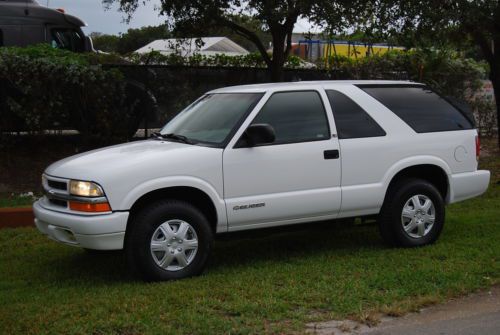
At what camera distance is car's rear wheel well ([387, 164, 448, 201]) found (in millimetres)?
7023

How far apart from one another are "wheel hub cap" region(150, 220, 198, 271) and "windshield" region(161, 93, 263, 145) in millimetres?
855

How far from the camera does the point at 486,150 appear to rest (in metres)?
14.7

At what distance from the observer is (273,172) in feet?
20.5

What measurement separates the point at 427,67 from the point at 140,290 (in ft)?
40.0

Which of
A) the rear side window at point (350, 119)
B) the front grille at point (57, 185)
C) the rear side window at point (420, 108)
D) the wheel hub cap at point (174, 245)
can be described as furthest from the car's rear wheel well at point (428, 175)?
the front grille at point (57, 185)

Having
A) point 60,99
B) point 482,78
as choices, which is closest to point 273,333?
point 60,99

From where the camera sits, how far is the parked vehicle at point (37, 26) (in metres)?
14.7

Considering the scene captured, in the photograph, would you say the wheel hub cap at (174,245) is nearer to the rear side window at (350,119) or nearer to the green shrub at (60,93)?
the rear side window at (350,119)

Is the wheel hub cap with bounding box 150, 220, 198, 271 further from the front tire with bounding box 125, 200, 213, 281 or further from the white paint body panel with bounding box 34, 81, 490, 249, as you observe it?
the white paint body panel with bounding box 34, 81, 490, 249

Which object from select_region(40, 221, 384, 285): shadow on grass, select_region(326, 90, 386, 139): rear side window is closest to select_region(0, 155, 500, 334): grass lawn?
select_region(40, 221, 384, 285): shadow on grass

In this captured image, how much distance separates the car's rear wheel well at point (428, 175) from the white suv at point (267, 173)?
2 cm

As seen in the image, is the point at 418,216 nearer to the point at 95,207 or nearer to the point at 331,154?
the point at 331,154

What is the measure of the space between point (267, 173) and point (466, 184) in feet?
7.80

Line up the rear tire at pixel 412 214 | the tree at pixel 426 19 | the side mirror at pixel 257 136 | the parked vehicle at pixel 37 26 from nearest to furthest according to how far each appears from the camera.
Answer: the side mirror at pixel 257 136
the rear tire at pixel 412 214
the tree at pixel 426 19
the parked vehicle at pixel 37 26
